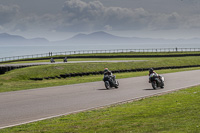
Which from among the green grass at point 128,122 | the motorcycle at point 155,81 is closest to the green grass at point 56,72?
the motorcycle at point 155,81

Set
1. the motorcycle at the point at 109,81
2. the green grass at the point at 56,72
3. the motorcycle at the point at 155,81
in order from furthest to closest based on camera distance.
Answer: the green grass at the point at 56,72 → the motorcycle at the point at 109,81 → the motorcycle at the point at 155,81

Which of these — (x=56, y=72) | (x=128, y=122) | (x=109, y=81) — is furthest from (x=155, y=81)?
(x=56, y=72)

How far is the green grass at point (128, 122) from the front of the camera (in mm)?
8641

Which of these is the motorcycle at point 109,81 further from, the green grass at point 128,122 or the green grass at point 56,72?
the green grass at point 128,122

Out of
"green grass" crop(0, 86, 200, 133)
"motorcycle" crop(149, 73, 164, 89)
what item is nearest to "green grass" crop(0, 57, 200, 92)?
"motorcycle" crop(149, 73, 164, 89)

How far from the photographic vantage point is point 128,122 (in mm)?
9656

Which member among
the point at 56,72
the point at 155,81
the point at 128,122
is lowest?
the point at 128,122

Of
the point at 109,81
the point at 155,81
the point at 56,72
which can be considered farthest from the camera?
the point at 56,72

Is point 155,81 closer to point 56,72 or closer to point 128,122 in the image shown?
point 128,122

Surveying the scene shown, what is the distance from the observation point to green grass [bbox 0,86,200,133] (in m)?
8.64

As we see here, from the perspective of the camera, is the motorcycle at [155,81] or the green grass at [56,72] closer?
the motorcycle at [155,81]

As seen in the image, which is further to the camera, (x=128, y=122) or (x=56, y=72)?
Answer: (x=56, y=72)

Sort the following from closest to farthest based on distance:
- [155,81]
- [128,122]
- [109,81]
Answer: [128,122] → [155,81] → [109,81]

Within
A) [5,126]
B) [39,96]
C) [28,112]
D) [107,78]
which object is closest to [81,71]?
[107,78]
